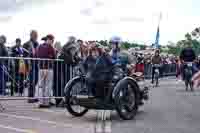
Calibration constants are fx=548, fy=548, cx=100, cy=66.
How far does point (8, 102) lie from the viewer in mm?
14492

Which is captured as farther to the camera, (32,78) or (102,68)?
(32,78)

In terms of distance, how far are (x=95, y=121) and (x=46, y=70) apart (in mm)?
→ 3097

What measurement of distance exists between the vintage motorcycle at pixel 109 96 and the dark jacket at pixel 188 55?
29.0 ft

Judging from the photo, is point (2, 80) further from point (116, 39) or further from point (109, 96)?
point (109, 96)

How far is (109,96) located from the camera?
11.1m

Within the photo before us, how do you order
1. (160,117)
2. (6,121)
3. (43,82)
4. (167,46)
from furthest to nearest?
1. (167,46)
2. (43,82)
3. (160,117)
4. (6,121)

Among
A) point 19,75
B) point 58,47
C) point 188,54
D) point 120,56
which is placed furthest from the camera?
point 188,54

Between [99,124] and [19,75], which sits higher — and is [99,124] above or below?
below

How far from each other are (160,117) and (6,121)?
331cm

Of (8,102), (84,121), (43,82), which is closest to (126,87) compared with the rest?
(84,121)

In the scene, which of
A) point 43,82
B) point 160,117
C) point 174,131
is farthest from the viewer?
point 43,82

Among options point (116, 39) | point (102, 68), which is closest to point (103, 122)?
point (102, 68)

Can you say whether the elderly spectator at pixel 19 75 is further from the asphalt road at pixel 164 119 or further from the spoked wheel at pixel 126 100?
the spoked wheel at pixel 126 100

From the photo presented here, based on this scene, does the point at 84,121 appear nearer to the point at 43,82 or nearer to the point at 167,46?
the point at 43,82
